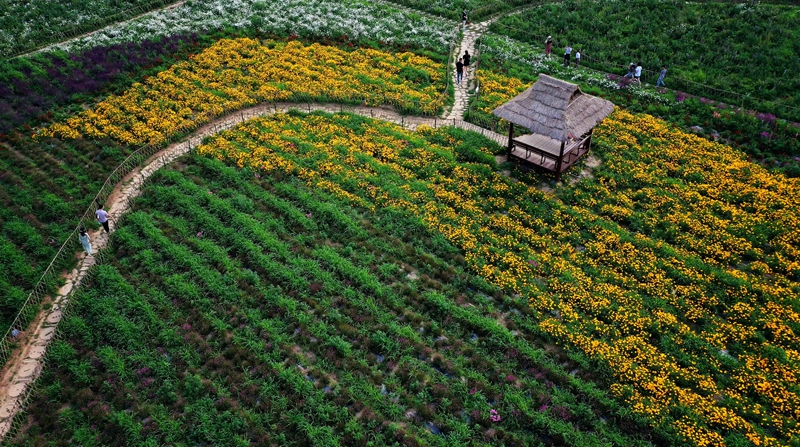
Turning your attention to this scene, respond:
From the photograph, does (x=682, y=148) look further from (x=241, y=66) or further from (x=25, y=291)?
(x=25, y=291)

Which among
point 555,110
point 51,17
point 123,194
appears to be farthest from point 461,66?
point 51,17

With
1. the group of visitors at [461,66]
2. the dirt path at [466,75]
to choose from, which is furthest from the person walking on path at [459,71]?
the dirt path at [466,75]

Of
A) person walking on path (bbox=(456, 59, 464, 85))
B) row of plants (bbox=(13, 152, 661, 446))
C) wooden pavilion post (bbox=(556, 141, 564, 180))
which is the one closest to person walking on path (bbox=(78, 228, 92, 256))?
row of plants (bbox=(13, 152, 661, 446))

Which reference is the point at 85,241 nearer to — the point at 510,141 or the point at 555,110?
the point at 510,141

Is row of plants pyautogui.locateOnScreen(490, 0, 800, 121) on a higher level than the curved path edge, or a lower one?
higher

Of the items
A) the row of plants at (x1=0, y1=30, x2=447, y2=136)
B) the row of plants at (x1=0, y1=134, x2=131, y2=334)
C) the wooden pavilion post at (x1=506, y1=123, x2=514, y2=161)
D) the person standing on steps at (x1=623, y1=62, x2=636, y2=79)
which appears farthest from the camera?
the person standing on steps at (x1=623, y1=62, x2=636, y2=79)

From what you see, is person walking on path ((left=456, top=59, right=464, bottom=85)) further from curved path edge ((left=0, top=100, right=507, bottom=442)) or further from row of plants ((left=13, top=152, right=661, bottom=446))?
row of plants ((left=13, top=152, right=661, bottom=446))
